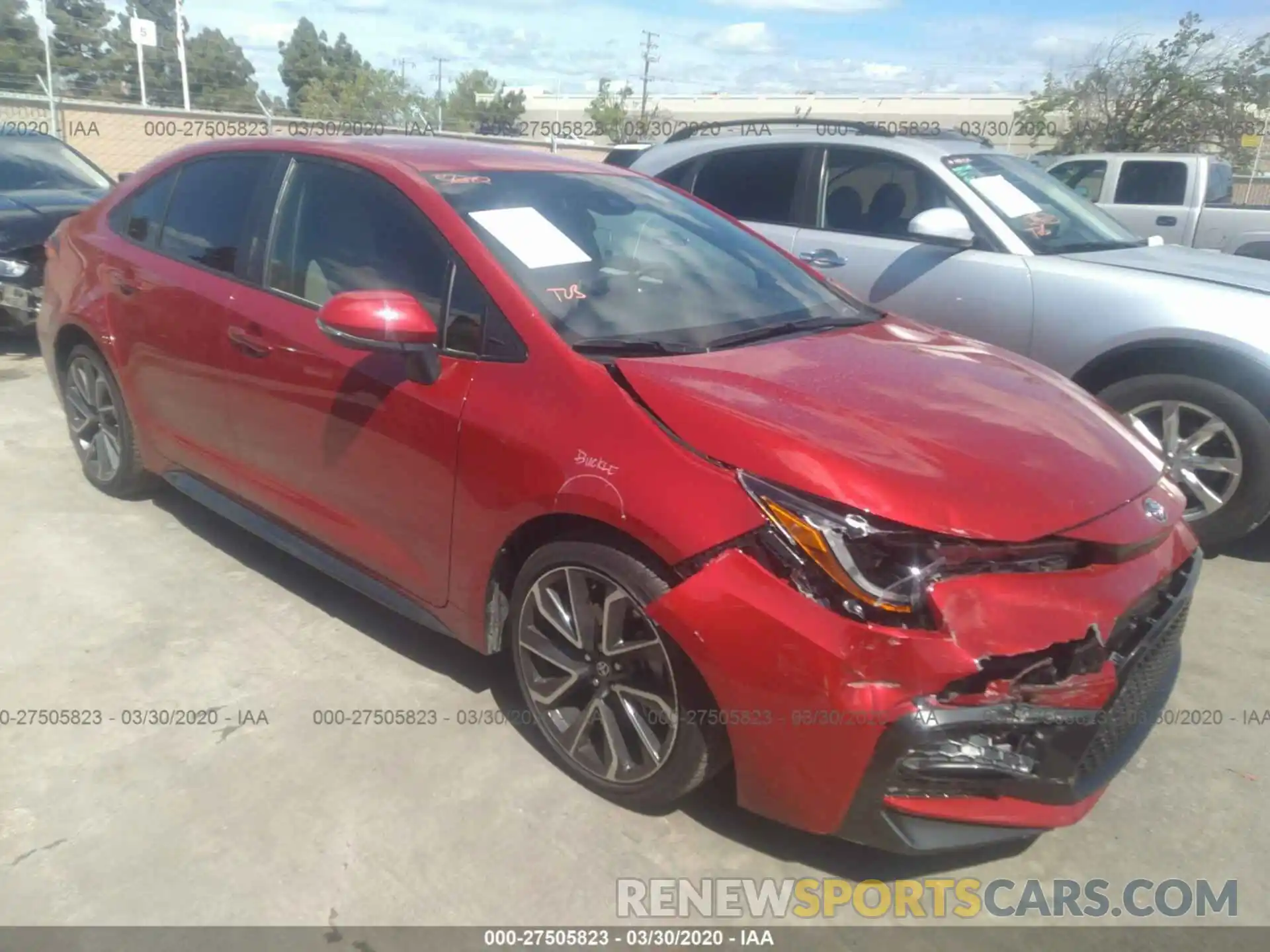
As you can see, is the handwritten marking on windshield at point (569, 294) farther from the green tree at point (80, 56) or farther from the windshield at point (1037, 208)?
the green tree at point (80, 56)

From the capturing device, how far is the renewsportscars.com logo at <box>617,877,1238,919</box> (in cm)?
241

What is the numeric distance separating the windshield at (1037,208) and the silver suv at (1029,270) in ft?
0.04

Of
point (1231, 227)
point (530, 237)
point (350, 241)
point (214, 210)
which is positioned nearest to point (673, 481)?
point (530, 237)

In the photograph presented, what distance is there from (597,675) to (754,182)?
162 inches

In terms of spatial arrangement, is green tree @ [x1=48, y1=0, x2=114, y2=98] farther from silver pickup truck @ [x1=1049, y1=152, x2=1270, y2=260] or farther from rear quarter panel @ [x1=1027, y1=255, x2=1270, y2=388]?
rear quarter panel @ [x1=1027, y1=255, x2=1270, y2=388]

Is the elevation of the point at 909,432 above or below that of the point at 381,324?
below

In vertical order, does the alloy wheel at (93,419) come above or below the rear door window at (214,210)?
below

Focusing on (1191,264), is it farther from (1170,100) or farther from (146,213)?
(1170,100)

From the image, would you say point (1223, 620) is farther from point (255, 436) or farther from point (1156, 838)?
point (255, 436)

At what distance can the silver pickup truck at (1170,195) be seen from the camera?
34.3 feet

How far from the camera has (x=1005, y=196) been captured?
5.25 meters

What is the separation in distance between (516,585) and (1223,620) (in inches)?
112

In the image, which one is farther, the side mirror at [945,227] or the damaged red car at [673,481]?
the side mirror at [945,227]

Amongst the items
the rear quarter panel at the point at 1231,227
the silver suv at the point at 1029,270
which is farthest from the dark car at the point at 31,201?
the rear quarter panel at the point at 1231,227
